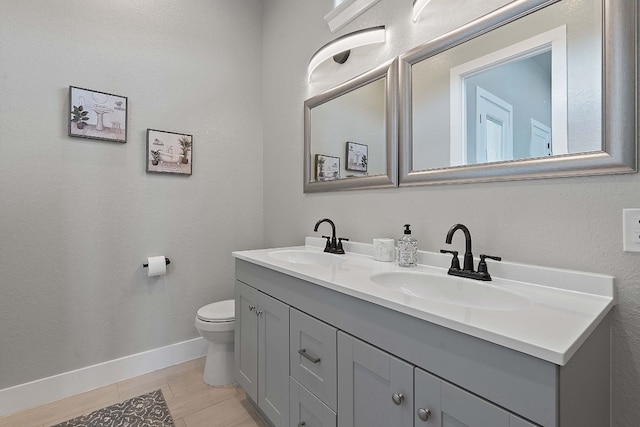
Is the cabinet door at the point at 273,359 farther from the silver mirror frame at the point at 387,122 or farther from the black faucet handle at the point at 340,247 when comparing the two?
the silver mirror frame at the point at 387,122

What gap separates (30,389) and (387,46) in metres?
2.74

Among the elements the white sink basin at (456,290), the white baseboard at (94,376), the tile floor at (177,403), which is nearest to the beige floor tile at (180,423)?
the tile floor at (177,403)

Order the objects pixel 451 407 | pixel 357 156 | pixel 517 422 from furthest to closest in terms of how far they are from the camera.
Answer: pixel 357 156
pixel 451 407
pixel 517 422

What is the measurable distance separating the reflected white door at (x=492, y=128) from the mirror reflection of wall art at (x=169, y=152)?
190 centimetres

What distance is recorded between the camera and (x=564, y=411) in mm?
579

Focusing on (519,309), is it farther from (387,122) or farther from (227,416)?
(227,416)

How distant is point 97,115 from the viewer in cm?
186

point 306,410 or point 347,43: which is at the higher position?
point 347,43

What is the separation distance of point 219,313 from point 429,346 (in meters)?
1.51

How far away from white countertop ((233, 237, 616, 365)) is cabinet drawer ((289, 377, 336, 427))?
1.49ft

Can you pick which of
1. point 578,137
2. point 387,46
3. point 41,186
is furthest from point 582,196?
point 41,186

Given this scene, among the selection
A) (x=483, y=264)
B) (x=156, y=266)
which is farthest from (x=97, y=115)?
(x=483, y=264)

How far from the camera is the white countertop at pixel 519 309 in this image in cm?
60

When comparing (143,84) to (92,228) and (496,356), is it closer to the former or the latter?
(92,228)
